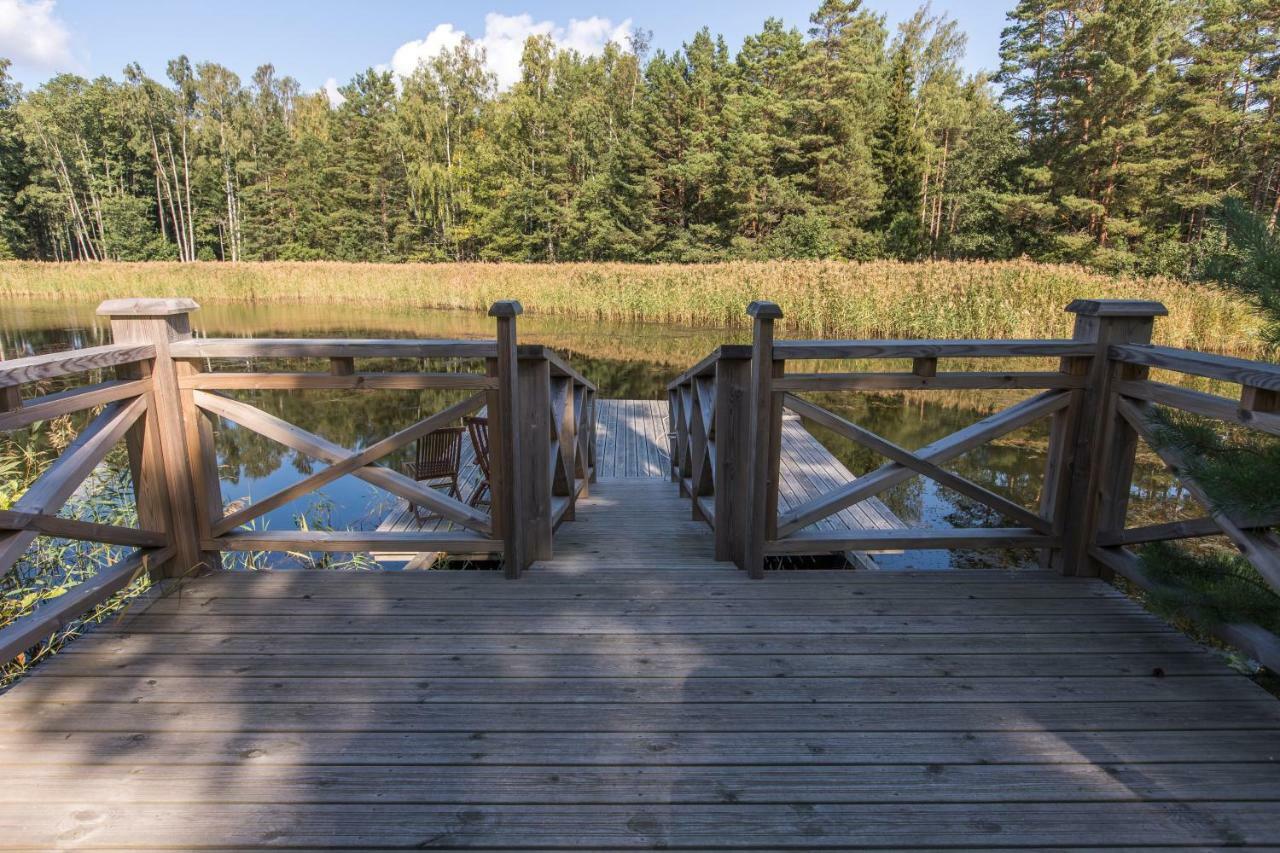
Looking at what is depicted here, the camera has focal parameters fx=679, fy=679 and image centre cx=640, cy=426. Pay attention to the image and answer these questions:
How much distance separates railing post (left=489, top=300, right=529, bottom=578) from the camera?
2670 mm

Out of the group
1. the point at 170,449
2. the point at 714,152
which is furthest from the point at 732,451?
the point at 714,152

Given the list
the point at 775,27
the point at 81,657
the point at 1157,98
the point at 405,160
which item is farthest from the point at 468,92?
the point at 81,657

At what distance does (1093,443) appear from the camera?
2.72m

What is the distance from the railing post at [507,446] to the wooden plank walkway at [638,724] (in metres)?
0.26

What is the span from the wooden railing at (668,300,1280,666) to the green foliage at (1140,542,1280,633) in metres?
0.33

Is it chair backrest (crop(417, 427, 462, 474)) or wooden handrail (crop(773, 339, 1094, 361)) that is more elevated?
wooden handrail (crop(773, 339, 1094, 361))

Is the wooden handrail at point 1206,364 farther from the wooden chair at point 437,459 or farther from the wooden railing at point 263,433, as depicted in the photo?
the wooden chair at point 437,459

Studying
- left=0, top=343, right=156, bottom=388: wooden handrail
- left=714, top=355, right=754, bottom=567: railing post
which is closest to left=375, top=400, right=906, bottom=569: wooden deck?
left=714, top=355, right=754, bottom=567: railing post

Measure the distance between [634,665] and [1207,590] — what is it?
5.52 ft

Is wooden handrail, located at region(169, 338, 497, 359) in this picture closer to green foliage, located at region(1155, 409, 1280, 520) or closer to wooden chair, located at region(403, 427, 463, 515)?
green foliage, located at region(1155, 409, 1280, 520)

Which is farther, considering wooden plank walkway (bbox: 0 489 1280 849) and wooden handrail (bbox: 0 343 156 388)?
wooden handrail (bbox: 0 343 156 388)

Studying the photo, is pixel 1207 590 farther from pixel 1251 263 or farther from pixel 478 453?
pixel 478 453

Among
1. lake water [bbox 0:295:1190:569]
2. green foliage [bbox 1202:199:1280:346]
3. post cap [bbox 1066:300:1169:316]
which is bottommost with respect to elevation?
lake water [bbox 0:295:1190:569]

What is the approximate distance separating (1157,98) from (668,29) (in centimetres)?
3039
